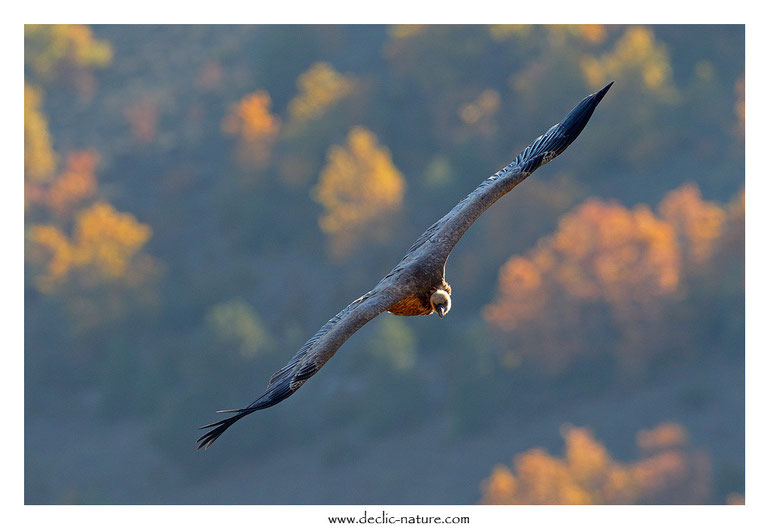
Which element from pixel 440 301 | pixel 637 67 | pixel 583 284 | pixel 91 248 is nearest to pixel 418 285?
pixel 440 301

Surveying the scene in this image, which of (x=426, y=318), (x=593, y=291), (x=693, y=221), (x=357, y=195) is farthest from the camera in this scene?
(x=357, y=195)

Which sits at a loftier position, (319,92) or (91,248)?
(319,92)

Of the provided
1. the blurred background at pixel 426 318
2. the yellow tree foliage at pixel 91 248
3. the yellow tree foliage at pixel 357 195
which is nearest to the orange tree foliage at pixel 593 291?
the blurred background at pixel 426 318

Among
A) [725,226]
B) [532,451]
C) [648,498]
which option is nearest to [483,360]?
[532,451]

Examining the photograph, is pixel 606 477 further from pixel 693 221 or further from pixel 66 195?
pixel 66 195

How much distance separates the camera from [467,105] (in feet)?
653

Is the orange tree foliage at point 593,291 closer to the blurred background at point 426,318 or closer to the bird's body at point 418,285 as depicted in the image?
the blurred background at point 426,318

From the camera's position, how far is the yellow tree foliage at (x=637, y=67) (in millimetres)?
182875

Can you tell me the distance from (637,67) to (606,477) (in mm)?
67329

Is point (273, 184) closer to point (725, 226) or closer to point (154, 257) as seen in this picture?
point (154, 257)

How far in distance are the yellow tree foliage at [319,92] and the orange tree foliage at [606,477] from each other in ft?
238

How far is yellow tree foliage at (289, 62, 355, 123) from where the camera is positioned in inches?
7648

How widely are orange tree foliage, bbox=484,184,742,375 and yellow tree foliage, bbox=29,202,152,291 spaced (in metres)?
49.1

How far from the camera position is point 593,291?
153 metres
